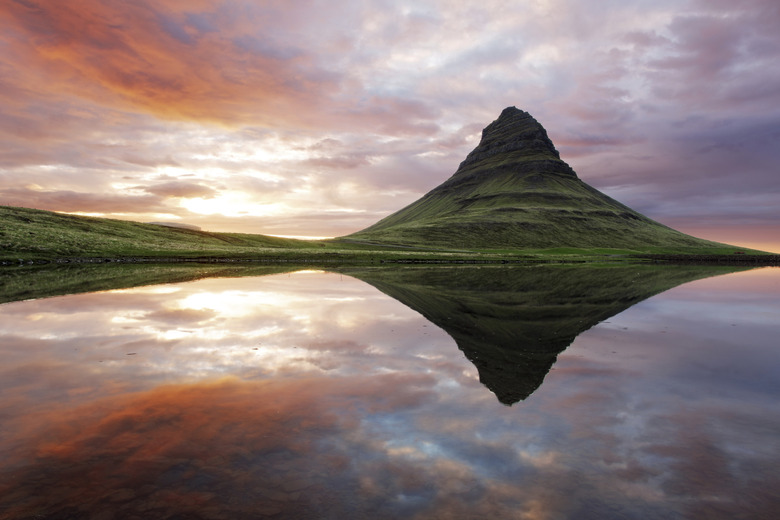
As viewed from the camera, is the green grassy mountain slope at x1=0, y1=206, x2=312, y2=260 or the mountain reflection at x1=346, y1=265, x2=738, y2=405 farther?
the green grassy mountain slope at x1=0, y1=206, x2=312, y2=260

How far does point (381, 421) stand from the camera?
1006 cm

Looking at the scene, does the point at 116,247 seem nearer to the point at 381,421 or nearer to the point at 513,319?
the point at 513,319

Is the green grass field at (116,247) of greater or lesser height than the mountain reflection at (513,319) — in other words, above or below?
above

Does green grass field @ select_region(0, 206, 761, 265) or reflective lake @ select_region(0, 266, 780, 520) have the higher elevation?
green grass field @ select_region(0, 206, 761, 265)

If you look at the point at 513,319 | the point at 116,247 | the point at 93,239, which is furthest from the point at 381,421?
the point at 93,239

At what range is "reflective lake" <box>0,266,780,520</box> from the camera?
6.96 meters

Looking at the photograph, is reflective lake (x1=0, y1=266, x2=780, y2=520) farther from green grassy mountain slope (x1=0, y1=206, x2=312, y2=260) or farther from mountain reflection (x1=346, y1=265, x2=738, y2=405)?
green grassy mountain slope (x1=0, y1=206, x2=312, y2=260)

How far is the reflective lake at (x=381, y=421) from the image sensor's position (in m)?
6.96

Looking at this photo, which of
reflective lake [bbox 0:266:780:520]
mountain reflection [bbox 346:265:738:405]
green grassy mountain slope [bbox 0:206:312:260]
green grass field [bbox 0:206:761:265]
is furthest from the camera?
green grassy mountain slope [bbox 0:206:312:260]

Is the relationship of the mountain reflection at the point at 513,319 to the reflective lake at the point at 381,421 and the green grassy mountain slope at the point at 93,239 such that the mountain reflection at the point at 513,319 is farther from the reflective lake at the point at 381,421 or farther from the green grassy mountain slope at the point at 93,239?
the green grassy mountain slope at the point at 93,239

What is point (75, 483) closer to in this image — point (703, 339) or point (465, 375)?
point (465, 375)

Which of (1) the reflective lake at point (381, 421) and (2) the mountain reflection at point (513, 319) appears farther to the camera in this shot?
(2) the mountain reflection at point (513, 319)

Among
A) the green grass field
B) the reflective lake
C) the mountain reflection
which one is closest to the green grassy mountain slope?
the green grass field

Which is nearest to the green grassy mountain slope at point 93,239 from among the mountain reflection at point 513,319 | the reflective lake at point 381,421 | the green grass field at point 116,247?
the green grass field at point 116,247
